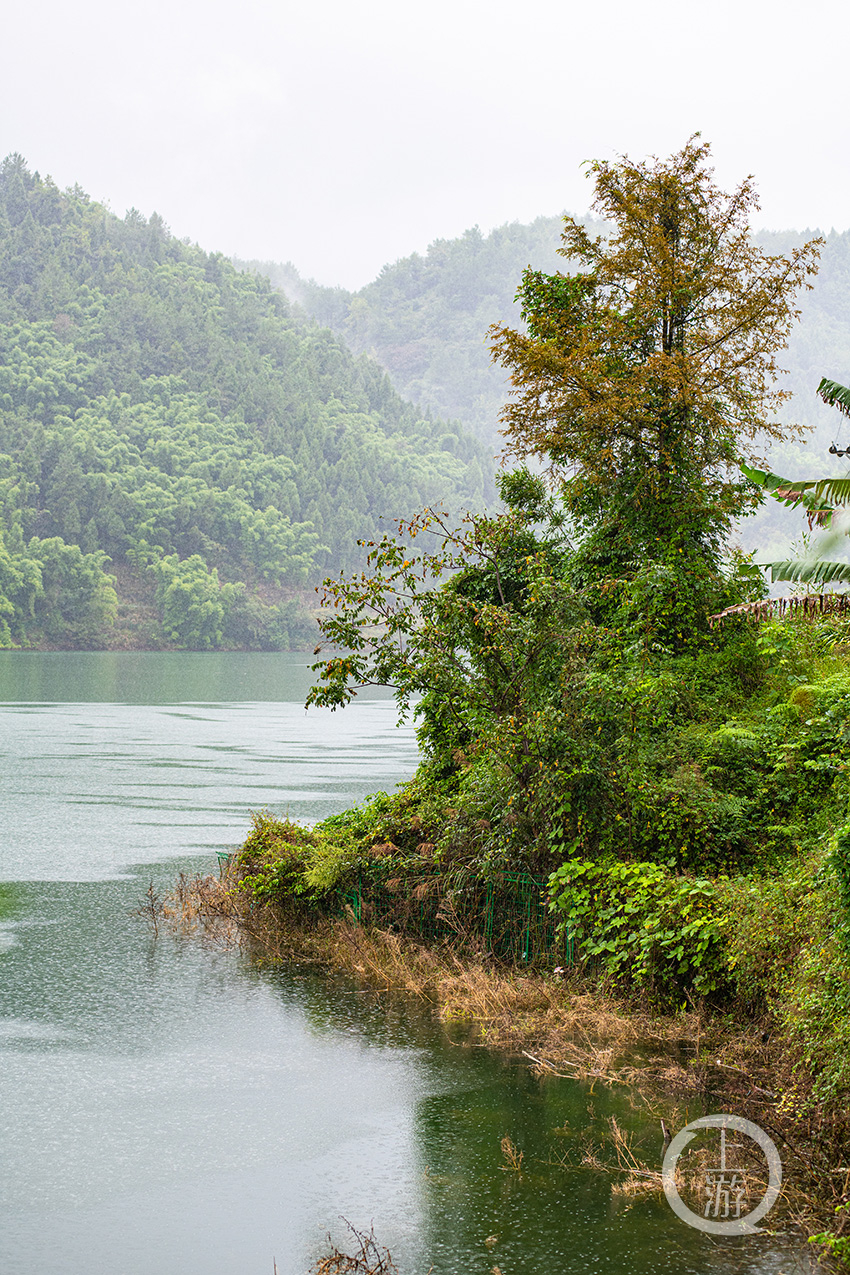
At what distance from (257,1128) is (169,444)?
121572 mm

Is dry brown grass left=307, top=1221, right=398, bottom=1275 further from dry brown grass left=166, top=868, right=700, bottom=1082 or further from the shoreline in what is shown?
dry brown grass left=166, top=868, right=700, bottom=1082

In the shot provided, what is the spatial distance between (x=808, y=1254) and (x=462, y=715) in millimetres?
8020

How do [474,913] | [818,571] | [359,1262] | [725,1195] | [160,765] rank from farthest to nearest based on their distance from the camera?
[160,765] < [474,913] < [818,571] < [725,1195] < [359,1262]

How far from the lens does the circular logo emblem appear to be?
8062 mm

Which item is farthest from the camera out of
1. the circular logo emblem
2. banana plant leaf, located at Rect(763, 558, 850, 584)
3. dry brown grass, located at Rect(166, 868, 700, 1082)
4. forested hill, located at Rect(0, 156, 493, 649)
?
forested hill, located at Rect(0, 156, 493, 649)

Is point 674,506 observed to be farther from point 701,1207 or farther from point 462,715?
point 701,1207

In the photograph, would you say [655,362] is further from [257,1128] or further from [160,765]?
[160,765]

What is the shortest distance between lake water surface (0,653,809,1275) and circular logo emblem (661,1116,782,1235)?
12 centimetres

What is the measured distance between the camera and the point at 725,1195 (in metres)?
8.31

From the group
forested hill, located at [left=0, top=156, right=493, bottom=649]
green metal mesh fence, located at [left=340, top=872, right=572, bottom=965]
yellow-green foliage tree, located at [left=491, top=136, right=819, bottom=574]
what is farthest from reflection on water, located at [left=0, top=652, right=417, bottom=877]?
forested hill, located at [left=0, top=156, right=493, bottom=649]

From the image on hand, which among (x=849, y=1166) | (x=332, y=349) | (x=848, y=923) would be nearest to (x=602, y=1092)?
(x=849, y=1166)

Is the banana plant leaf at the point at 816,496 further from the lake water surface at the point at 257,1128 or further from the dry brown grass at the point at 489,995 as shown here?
the lake water surface at the point at 257,1128

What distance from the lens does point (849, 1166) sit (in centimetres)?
790

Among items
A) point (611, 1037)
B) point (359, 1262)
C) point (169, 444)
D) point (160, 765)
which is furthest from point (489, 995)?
point (169, 444)
